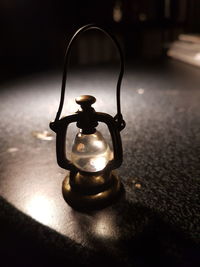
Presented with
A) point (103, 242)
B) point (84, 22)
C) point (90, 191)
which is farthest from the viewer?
point (84, 22)

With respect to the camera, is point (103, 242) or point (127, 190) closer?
point (103, 242)

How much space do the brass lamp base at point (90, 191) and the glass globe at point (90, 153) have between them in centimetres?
3

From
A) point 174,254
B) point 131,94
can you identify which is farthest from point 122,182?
point 131,94

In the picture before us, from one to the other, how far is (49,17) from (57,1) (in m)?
0.23

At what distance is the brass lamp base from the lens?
2.36 feet

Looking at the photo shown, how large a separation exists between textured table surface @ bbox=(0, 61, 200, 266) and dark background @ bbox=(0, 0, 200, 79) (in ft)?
6.31

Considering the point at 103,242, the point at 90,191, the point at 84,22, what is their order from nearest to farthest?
the point at 103,242 → the point at 90,191 → the point at 84,22

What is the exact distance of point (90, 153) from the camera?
0.74 metres

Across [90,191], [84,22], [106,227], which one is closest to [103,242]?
[106,227]

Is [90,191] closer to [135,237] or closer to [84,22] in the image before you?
[135,237]

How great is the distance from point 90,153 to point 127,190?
0.56 feet

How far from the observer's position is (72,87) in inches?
82.0

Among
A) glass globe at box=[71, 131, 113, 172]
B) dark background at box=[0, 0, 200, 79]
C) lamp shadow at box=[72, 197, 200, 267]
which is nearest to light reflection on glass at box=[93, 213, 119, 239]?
lamp shadow at box=[72, 197, 200, 267]

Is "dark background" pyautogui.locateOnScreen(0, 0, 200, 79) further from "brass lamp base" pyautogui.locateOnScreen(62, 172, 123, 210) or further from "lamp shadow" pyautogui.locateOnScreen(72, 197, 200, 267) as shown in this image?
"lamp shadow" pyautogui.locateOnScreen(72, 197, 200, 267)
